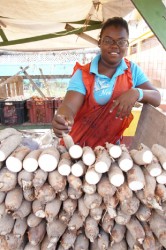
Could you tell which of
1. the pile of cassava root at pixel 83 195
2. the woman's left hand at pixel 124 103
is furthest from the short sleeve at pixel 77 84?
the pile of cassava root at pixel 83 195

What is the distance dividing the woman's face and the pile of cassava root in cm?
73

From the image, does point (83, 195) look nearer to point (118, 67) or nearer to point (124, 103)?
point (124, 103)

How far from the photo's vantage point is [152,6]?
150cm

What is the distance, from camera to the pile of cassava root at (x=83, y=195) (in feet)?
3.25

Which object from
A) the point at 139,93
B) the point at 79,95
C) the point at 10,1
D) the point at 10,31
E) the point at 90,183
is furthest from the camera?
the point at 10,31

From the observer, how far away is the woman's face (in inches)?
61.7

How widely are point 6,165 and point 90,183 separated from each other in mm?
360

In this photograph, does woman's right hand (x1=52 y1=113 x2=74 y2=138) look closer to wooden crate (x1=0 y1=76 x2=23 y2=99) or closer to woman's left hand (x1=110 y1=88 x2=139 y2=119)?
woman's left hand (x1=110 y1=88 x2=139 y2=119)

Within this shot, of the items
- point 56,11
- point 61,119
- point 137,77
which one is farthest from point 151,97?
point 56,11

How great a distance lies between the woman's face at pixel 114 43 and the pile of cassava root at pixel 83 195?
0.73 meters

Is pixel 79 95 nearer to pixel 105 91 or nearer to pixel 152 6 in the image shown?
pixel 105 91

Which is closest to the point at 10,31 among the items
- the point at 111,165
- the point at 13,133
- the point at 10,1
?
the point at 10,1

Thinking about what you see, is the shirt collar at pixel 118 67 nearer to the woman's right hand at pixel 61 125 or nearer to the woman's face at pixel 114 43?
the woman's face at pixel 114 43

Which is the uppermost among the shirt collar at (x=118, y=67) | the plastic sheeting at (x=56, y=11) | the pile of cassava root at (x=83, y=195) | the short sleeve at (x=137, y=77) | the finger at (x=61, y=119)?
the plastic sheeting at (x=56, y=11)
